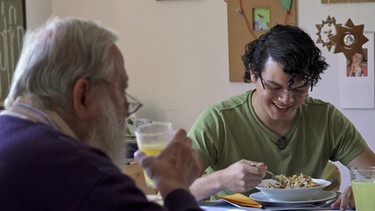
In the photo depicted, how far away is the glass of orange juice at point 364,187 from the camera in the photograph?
5.75ft

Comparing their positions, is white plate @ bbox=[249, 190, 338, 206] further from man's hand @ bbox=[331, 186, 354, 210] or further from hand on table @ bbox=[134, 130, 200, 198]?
hand on table @ bbox=[134, 130, 200, 198]

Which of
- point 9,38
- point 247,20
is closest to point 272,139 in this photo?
point 247,20

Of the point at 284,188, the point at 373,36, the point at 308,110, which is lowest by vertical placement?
the point at 284,188

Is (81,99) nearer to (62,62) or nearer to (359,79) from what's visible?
(62,62)

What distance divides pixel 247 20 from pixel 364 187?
1.61 m

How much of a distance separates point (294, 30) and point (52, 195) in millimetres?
1334

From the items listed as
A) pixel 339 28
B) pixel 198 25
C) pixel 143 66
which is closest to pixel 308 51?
pixel 339 28

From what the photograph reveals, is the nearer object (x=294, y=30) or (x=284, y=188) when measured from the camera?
(x=284, y=188)

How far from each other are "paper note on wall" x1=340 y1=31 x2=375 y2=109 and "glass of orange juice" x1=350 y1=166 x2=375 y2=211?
1333 mm

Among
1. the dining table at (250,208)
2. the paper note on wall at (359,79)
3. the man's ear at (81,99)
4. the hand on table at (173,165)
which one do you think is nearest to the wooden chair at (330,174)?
the dining table at (250,208)

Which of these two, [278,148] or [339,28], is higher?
[339,28]

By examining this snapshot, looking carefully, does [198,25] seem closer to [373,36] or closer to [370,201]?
[373,36]

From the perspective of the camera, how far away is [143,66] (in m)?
3.49

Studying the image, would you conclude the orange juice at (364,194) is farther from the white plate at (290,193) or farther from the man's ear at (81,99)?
the man's ear at (81,99)
